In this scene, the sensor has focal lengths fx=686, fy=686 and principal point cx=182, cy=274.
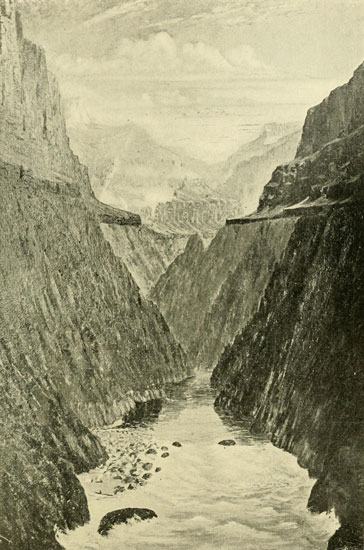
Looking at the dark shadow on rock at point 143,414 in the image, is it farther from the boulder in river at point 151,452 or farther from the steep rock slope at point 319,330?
the steep rock slope at point 319,330

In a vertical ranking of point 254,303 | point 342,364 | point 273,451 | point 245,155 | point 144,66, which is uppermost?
point 144,66

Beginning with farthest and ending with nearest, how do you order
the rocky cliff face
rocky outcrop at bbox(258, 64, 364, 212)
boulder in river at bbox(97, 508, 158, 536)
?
rocky outcrop at bbox(258, 64, 364, 212) → the rocky cliff face → boulder in river at bbox(97, 508, 158, 536)

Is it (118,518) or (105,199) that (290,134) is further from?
(118,518)

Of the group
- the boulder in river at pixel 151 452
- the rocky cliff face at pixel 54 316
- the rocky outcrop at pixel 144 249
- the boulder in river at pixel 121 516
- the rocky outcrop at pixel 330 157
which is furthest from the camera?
the rocky outcrop at pixel 144 249

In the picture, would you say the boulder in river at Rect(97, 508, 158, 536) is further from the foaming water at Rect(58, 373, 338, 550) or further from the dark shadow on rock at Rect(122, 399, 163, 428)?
the dark shadow on rock at Rect(122, 399, 163, 428)

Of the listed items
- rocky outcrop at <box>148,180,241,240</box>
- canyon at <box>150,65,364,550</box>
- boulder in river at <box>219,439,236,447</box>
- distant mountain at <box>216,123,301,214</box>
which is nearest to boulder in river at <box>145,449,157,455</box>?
boulder in river at <box>219,439,236,447</box>

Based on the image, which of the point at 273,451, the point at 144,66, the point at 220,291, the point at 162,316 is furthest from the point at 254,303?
the point at 144,66

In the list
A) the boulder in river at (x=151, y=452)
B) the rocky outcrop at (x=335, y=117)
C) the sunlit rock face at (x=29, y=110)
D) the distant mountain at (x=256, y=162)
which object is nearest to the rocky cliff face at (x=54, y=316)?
the sunlit rock face at (x=29, y=110)
